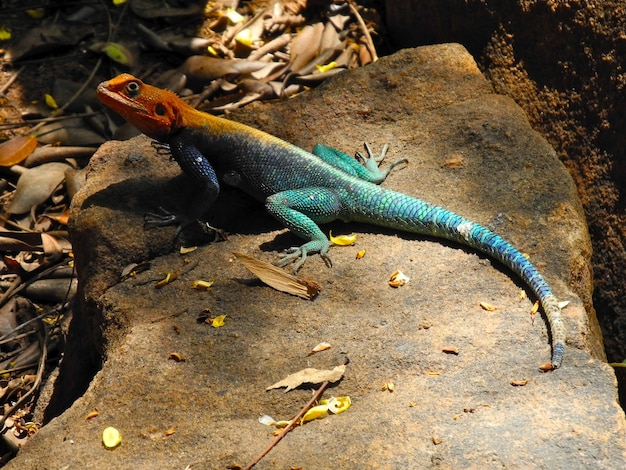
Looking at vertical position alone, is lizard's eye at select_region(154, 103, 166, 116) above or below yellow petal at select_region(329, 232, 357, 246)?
above

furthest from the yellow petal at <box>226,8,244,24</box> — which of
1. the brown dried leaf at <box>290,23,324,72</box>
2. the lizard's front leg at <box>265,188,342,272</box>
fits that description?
the lizard's front leg at <box>265,188,342,272</box>

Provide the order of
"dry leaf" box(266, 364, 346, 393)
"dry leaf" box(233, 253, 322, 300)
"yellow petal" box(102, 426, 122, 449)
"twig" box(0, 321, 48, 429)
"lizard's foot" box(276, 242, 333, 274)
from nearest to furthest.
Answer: "yellow petal" box(102, 426, 122, 449)
"dry leaf" box(266, 364, 346, 393)
"dry leaf" box(233, 253, 322, 300)
"lizard's foot" box(276, 242, 333, 274)
"twig" box(0, 321, 48, 429)

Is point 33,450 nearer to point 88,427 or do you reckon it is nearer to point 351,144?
point 88,427

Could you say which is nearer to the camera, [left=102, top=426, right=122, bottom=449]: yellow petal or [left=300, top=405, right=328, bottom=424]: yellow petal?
[left=102, top=426, right=122, bottom=449]: yellow petal

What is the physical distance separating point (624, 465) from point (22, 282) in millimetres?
5347

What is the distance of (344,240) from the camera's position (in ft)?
17.6

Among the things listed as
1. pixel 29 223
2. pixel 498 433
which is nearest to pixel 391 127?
pixel 498 433

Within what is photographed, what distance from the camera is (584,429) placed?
3713mm

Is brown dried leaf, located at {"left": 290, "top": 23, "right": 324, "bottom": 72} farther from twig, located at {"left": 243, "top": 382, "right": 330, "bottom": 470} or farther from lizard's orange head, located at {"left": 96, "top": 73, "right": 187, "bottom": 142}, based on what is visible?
twig, located at {"left": 243, "top": 382, "right": 330, "bottom": 470}

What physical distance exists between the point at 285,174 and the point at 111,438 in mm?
2413

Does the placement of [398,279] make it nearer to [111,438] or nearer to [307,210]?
[307,210]

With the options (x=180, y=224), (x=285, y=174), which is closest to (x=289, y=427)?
(x=180, y=224)

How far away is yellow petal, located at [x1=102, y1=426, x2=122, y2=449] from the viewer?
12.9ft

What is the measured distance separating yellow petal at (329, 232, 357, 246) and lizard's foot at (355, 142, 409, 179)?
0.60 meters
